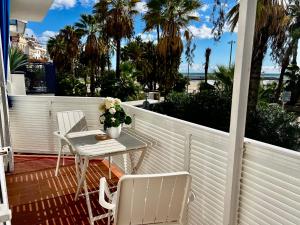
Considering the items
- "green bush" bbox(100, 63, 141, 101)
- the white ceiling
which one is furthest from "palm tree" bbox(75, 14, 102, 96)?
the white ceiling

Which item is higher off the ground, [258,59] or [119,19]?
[119,19]

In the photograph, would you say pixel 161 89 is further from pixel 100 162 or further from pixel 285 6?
pixel 100 162

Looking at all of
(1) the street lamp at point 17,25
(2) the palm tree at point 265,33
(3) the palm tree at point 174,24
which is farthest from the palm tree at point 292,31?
(1) the street lamp at point 17,25

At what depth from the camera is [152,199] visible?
155 centimetres

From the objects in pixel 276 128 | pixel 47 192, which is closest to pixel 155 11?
pixel 276 128

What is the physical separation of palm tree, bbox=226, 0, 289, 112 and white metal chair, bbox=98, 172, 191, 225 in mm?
4101

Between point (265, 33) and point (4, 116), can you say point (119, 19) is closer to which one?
point (265, 33)

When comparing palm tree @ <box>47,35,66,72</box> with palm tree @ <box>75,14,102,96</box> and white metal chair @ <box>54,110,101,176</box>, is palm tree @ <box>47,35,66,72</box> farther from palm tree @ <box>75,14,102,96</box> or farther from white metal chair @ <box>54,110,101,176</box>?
white metal chair @ <box>54,110,101,176</box>

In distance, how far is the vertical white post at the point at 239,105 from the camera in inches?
61.4

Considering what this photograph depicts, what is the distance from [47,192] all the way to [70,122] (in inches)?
37.2

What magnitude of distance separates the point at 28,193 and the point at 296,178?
2849mm

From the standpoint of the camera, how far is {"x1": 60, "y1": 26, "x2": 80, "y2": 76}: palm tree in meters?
18.1

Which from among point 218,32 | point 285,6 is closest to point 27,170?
point 218,32

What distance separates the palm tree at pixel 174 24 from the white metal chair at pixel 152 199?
893 cm
